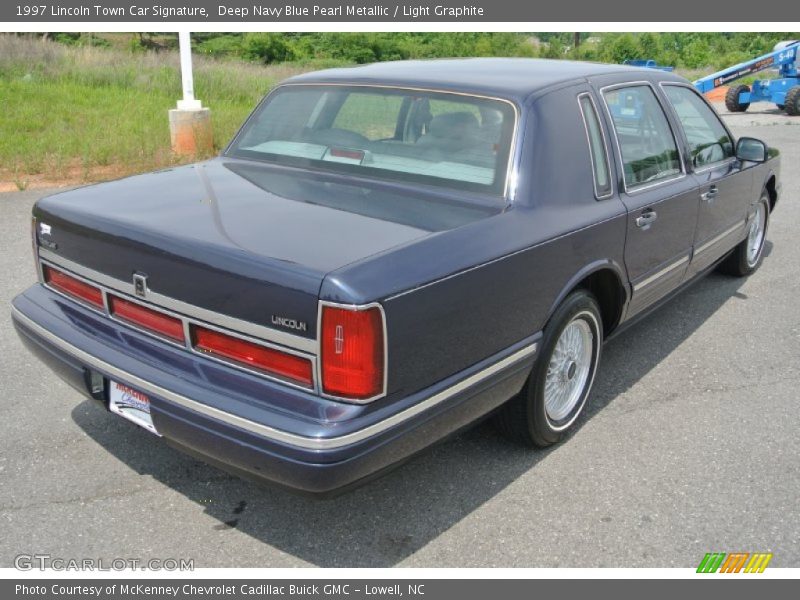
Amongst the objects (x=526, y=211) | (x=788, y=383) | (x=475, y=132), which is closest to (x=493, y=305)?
(x=526, y=211)

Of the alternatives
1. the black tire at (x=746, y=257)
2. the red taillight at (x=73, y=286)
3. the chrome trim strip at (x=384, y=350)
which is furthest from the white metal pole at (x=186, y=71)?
the chrome trim strip at (x=384, y=350)

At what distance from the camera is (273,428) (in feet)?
8.20

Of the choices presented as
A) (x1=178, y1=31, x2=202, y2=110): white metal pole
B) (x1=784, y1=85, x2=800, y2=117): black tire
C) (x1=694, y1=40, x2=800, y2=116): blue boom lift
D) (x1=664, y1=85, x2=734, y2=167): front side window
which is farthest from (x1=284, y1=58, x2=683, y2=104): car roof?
(x1=784, y1=85, x2=800, y2=117): black tire

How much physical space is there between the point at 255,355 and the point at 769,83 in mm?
19569

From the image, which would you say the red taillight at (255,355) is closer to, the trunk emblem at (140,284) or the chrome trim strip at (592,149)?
the trunk emblem at (140,284)

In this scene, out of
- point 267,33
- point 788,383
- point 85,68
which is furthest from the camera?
point 267,33

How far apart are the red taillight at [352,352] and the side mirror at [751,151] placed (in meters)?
3.76

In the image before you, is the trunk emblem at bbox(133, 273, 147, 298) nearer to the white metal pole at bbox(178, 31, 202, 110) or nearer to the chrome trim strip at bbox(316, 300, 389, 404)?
the chrome trim strip at bbox(316, 300, 389, 404)

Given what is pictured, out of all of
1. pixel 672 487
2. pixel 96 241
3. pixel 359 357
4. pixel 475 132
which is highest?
pixel 475 132

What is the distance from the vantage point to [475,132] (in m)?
3.52

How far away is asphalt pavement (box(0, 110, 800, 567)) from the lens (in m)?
2.95

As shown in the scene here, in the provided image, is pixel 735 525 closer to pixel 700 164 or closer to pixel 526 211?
pixel 526 211

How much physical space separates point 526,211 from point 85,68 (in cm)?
1408
